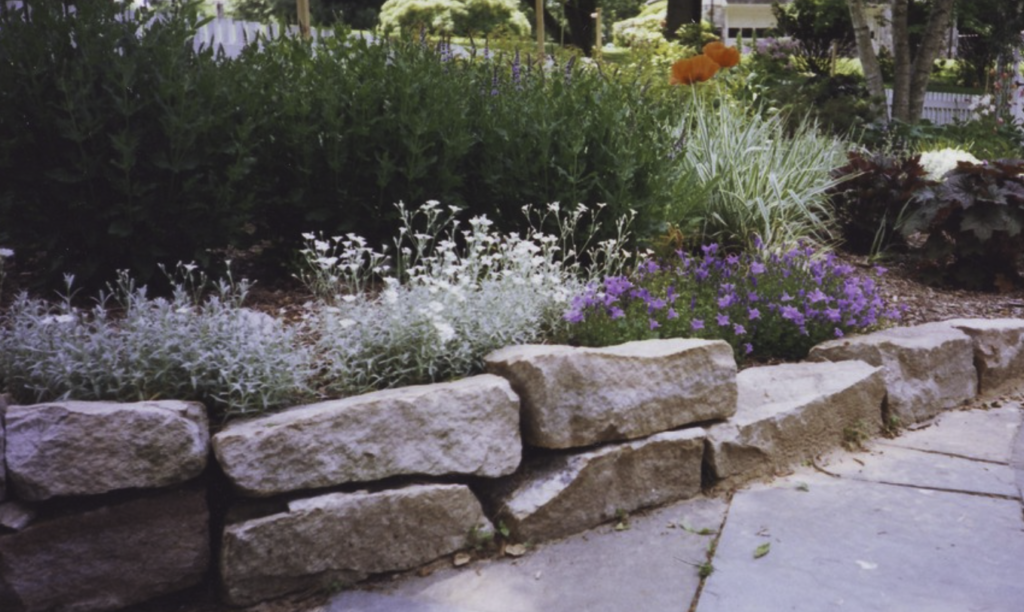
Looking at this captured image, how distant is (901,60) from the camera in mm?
10188

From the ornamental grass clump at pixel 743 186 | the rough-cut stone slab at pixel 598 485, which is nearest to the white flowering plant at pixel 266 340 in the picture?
the rough-cut stone slab at pixel 598 485

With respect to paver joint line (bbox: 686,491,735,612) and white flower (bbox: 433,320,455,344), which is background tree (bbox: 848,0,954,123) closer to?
paver joint line (bbox: 686,491,735,612)

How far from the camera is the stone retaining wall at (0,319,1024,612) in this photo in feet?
8.20

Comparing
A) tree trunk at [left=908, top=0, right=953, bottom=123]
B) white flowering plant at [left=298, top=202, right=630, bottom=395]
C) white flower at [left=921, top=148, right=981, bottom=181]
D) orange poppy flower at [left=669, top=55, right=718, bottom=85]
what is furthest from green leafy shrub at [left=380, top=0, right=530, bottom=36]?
white flowering plant at [left=298, top=202, right=630, bottom=395]

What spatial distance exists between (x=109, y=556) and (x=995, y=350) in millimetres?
3783

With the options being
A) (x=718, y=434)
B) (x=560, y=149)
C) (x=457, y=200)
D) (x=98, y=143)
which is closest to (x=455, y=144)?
(x=457, y=200)

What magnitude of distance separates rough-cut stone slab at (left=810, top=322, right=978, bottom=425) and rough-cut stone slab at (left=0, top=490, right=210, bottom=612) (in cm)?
263

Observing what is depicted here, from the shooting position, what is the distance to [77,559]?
2529mm

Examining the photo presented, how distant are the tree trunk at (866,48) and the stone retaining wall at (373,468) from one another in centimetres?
726

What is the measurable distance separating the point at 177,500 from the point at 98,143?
148cm

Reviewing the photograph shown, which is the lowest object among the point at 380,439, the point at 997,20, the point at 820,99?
the point at 380,439

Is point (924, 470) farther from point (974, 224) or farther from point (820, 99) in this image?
point (820, 99)

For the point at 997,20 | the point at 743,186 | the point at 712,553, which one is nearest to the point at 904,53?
the point at 997,20

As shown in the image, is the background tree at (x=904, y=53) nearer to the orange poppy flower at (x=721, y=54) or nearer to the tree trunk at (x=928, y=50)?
the tree trunk at (x=928, y=50)
